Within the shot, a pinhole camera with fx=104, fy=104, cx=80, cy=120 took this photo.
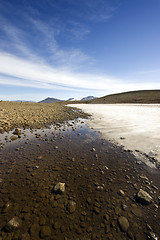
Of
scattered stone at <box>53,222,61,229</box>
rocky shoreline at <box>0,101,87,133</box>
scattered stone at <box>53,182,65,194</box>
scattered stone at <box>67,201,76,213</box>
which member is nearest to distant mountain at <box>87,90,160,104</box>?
rocky shoreline at <box>0,101,87,133</box>

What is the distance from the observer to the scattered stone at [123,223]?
2.64 m

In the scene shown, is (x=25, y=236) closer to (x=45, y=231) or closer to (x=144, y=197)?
(x=45, y=231)

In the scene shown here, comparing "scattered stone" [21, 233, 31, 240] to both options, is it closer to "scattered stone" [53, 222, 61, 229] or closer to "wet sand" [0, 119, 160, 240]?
"wet sand" [0, 119, 160, 240]

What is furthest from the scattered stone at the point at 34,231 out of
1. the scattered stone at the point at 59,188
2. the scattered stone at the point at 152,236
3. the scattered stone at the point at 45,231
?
the scattered stone at the point at 152,236

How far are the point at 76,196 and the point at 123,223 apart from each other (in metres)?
1.50

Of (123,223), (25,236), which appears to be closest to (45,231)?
(25,236)

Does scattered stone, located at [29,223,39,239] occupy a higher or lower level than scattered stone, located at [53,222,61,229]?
higher

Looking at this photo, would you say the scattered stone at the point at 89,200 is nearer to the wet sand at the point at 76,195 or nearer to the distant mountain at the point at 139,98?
the wet sand at the point at 76,195

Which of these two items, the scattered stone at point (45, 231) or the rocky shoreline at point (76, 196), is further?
the rocky shoreline at point (76, 196)

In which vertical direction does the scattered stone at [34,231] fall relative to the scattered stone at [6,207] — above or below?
below

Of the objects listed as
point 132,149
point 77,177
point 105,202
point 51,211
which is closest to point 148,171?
point 132,149

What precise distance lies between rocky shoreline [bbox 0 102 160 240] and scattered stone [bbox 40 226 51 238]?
2 cm

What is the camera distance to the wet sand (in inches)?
103

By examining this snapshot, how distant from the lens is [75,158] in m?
5.79
